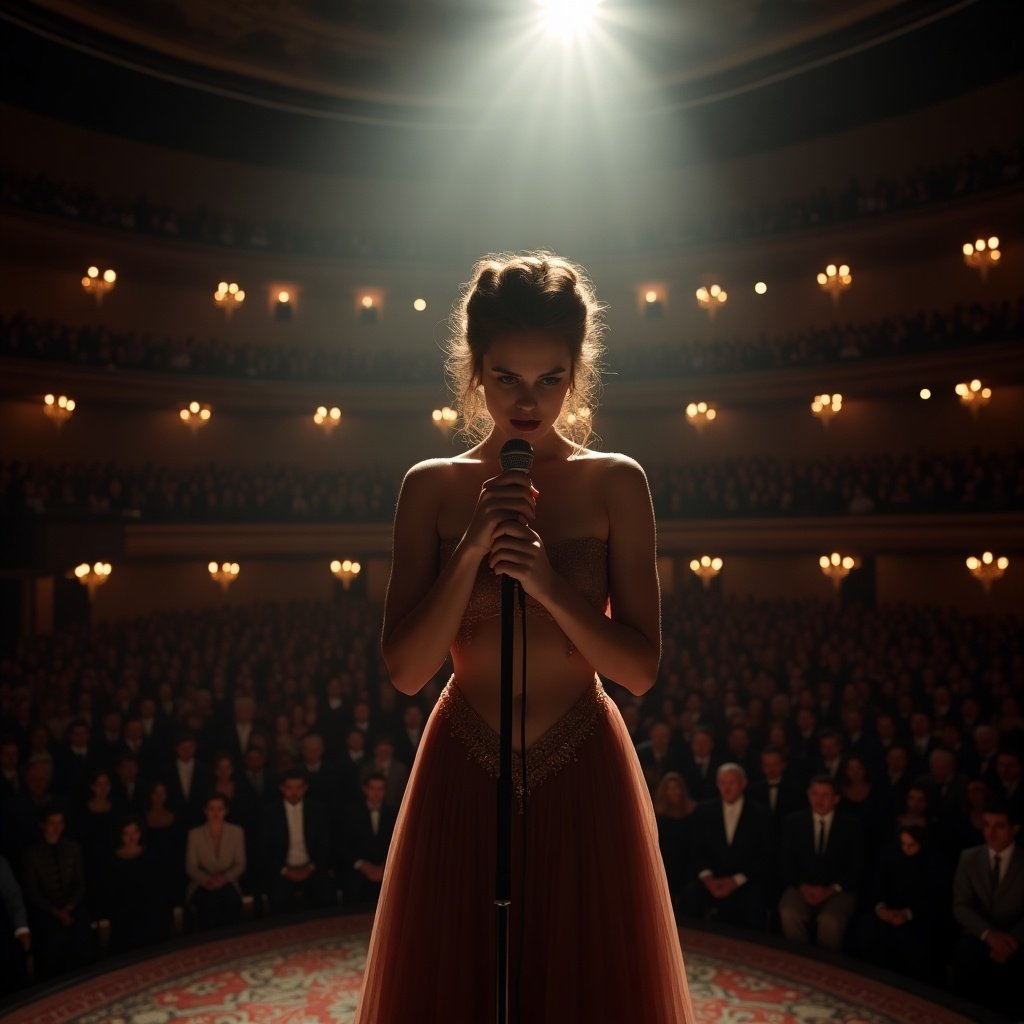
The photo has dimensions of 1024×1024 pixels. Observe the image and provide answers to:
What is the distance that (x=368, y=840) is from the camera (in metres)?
8.22

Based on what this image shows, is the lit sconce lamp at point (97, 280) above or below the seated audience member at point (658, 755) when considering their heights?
above

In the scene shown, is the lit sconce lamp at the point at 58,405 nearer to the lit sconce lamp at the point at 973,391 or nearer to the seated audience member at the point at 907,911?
the lit sconce lamp at the point at 973,391

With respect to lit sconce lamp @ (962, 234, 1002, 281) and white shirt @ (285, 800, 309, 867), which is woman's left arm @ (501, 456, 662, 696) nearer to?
white shirt @ (285, 800, 309, 867)

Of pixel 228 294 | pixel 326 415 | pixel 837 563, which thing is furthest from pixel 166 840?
pixel 228 294

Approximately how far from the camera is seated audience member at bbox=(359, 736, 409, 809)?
875 cm

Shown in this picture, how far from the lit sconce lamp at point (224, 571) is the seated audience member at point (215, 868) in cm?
1314

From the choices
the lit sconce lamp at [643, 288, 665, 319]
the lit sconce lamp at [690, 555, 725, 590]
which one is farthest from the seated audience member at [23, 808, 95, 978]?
the lit sconce lamp at [643, 288, 665, 319]

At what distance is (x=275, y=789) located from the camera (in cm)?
928

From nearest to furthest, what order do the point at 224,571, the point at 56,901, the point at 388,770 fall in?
the point at 56,901 < the point at 388,770 < the point at 224,571

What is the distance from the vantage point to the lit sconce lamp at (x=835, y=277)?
69.0 feet

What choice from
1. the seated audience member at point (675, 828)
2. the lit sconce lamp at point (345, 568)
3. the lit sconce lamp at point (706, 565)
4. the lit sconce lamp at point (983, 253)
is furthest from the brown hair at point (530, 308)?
the lit sconce lamp at point (983, 253)

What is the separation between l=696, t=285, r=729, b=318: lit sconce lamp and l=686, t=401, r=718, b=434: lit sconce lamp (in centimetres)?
244

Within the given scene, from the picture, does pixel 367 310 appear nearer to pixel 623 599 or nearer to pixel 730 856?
pixel 730 856

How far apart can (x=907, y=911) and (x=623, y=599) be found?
5.68 metres
